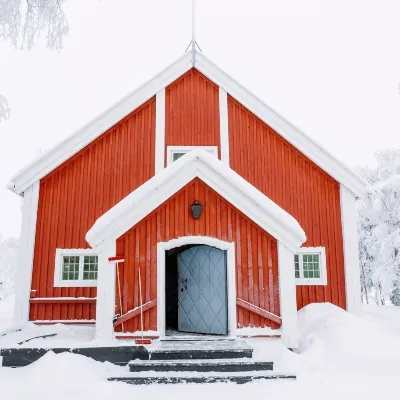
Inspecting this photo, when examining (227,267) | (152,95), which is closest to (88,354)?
(227,267)

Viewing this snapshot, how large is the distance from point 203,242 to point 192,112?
165 inches

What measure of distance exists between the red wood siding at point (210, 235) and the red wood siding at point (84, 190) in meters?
2.34

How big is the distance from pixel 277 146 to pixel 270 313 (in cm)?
461

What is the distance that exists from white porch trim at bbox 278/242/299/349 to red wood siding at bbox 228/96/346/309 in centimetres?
243

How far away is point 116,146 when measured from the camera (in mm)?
9781

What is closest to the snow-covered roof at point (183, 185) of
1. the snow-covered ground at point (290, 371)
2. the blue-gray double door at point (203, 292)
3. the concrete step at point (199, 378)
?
the blue-gray double door at point (203, 292)

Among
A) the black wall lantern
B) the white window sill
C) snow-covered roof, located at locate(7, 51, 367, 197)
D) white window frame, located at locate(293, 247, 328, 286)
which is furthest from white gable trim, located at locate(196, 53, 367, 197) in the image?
the black wall lantern

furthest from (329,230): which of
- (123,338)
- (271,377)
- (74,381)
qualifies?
(74,381)

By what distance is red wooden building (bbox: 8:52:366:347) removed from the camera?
23.4 feet

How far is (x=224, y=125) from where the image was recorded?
33.0 ft

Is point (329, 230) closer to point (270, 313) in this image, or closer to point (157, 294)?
Answer: point (270, 313)

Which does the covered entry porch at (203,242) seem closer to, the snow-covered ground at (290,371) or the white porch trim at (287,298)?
the white porch trim at (287,298)

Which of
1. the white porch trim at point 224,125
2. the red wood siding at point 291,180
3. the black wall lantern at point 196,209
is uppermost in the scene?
the white porch trim at point 224,125

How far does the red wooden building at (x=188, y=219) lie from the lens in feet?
23.4
